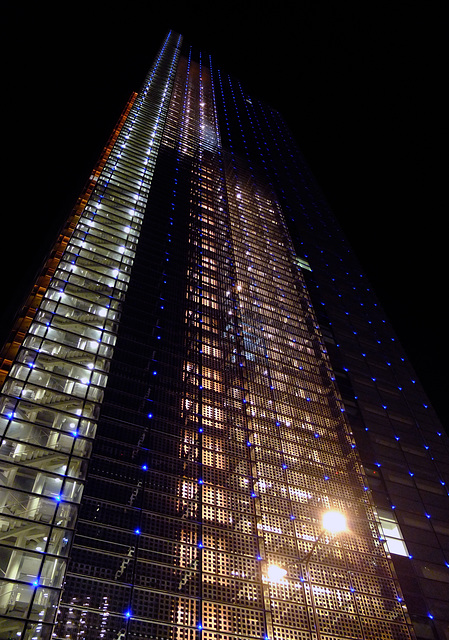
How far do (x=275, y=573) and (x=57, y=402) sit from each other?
7.83 metres

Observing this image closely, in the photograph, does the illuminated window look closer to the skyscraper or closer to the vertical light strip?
the skyscraper

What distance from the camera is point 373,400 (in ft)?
73.6

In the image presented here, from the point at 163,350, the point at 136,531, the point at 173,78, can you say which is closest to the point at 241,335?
the point at 163,350

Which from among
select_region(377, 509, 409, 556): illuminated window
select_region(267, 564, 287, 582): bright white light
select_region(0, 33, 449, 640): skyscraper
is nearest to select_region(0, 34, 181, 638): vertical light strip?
select_region(0, 33, 449, 640): skyscraper

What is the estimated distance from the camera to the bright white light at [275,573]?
12.4 metres

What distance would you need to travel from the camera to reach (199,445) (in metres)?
14.4

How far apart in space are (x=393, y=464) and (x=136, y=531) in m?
12.3

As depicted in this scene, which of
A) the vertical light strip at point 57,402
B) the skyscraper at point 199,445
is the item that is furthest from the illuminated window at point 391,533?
the vertical light strip at point 57,402

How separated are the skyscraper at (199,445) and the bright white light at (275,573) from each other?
0.12 feet

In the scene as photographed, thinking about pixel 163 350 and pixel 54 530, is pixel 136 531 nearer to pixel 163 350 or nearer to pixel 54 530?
pixel 54 530

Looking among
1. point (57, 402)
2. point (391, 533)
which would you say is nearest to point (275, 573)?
point (391, 533)

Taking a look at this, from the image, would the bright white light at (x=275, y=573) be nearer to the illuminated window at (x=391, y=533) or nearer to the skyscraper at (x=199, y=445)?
the skyscraper at (x=199, y=445)

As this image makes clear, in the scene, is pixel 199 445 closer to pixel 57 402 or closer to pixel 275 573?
pixel 275 573

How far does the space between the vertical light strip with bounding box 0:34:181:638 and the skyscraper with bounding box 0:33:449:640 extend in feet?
0.23
